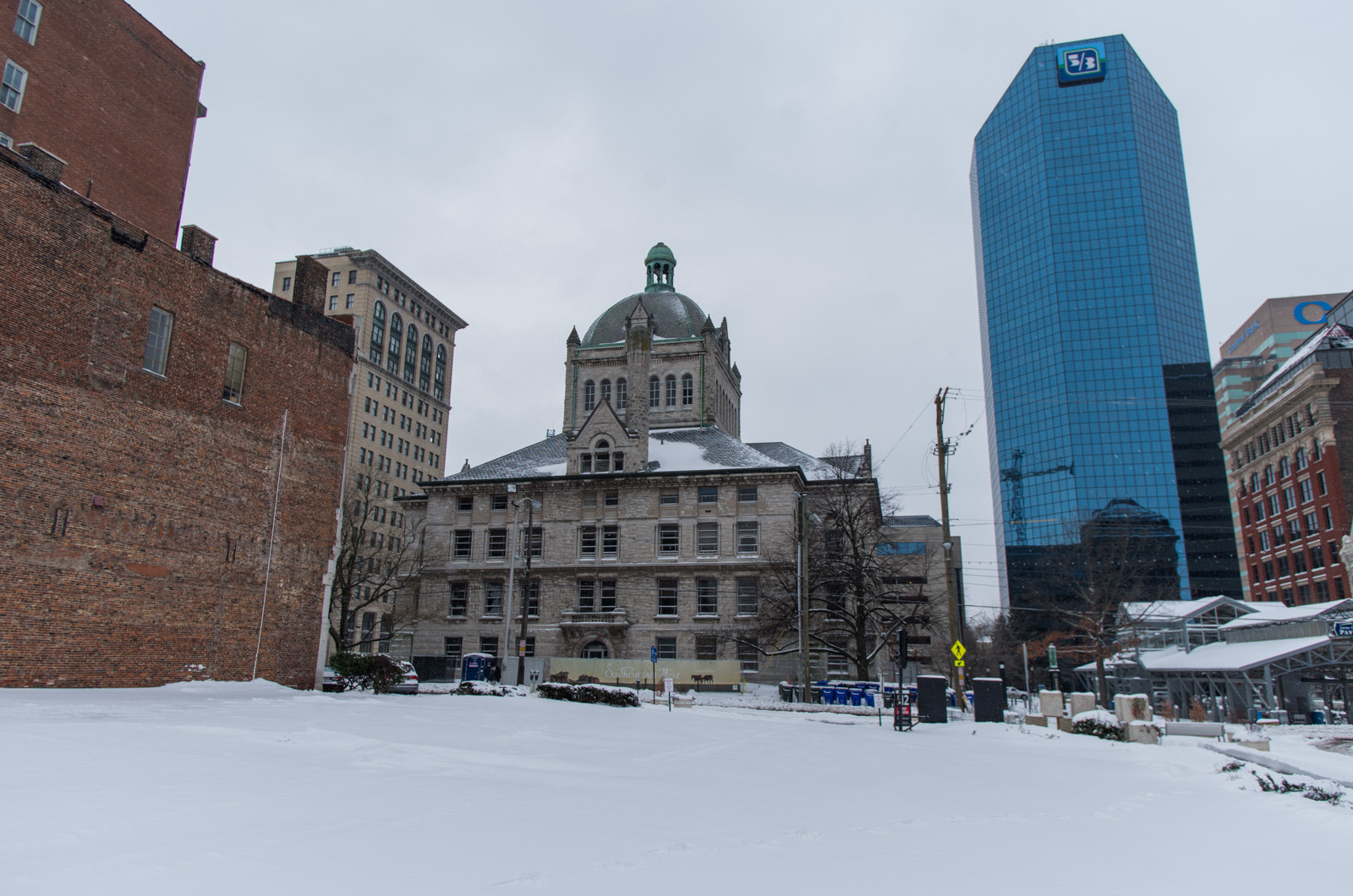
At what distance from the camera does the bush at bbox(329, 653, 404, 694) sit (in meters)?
27.0

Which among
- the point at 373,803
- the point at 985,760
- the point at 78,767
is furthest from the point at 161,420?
the point at 985,760

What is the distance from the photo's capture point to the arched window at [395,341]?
105188 mm

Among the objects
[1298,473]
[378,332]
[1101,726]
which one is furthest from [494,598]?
[1298,473]

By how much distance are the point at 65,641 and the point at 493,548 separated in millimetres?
38369

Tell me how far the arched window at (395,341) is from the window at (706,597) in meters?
64.1

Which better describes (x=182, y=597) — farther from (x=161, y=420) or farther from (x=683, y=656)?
(x=683, y=656)

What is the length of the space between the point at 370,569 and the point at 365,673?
2515cm

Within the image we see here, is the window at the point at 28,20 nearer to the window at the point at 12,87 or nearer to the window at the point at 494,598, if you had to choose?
the window at the point at 12,87

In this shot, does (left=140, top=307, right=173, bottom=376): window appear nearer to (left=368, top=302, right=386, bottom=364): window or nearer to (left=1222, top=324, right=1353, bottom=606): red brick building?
(left=1222, top=324, right=1353, bottom=606): red brick building

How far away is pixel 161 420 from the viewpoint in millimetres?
21859

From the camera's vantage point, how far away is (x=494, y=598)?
56.4 m

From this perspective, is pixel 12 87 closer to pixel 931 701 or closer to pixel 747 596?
pixel 931 701

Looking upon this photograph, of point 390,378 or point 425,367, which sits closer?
point 390,378

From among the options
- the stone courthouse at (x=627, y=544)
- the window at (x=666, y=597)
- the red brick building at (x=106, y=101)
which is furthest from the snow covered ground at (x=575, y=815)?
the window at (x=666, y=597)
